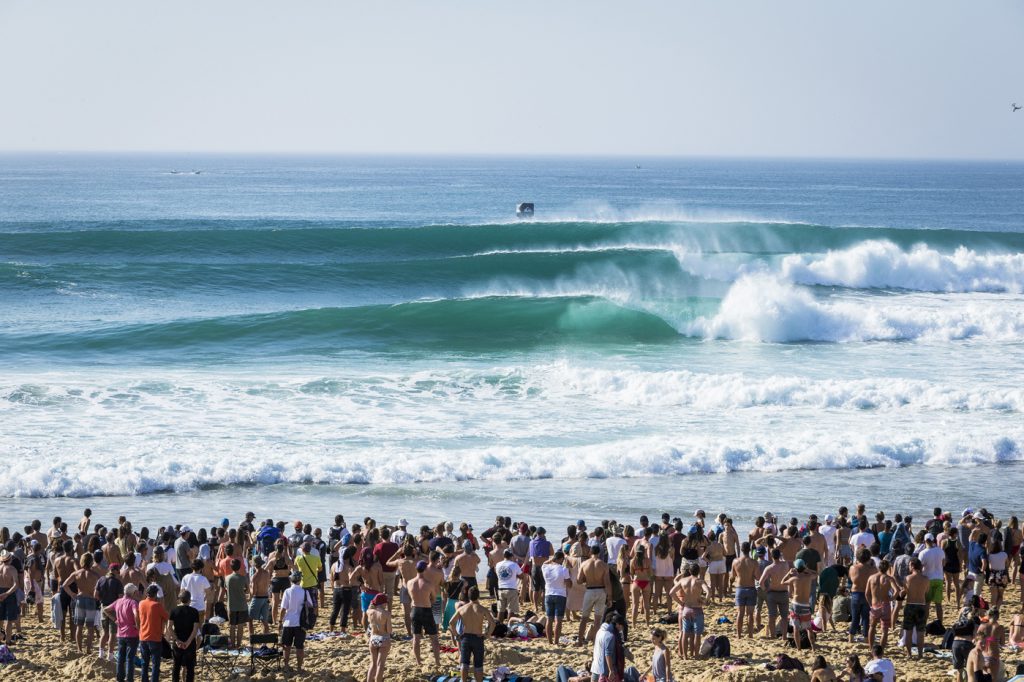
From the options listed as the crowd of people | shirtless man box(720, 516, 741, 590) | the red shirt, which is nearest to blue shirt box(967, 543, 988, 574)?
the crowd of people

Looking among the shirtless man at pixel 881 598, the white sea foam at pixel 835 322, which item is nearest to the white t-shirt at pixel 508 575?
the shirtless man at pixel 881 598

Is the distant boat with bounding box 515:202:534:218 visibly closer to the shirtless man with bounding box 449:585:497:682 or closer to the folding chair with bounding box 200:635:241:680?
the folding chair with bounding box 200:635:241:680

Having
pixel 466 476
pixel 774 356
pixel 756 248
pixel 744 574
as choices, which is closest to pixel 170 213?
pixel 756 248

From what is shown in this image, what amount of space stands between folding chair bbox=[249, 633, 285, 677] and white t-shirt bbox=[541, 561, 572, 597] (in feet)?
8.57

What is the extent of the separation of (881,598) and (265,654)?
5802mm

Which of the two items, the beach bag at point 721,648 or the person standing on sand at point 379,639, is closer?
the person standing on sand at point 379,639

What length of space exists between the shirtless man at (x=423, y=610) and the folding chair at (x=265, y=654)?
125 cm

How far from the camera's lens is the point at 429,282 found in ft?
137

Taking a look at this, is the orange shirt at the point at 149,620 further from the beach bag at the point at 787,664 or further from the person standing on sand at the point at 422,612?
the beach bag at the point at 787,664

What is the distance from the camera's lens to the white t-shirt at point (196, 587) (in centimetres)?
1043

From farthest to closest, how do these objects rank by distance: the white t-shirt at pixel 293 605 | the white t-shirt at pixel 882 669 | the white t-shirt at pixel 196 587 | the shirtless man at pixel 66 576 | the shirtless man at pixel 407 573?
the shirtless man at pixel 407 573 → the shirtless man at pixel 66 576 → the white t-shirt at pixel 196 587 → the white t-shirt at pixel 293 605 → the white t-shirt at pixel 882 669

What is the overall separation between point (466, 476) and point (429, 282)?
2345cm

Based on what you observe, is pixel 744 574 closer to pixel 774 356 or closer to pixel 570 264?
pixel 774 356

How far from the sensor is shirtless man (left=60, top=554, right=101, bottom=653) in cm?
1069
